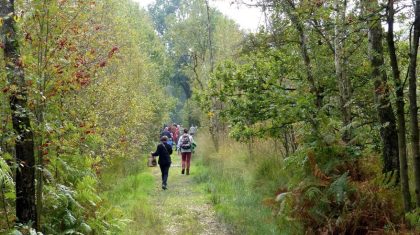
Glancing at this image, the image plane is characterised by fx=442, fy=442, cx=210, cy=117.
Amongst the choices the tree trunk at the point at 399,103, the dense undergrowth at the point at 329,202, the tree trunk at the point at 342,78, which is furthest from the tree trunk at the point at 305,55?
the tree trunk at the point at 399,103

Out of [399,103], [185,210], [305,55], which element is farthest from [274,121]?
[399,103]

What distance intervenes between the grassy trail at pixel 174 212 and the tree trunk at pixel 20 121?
310 centimetres

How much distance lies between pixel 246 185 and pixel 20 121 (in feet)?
27.1

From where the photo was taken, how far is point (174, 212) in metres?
10.0

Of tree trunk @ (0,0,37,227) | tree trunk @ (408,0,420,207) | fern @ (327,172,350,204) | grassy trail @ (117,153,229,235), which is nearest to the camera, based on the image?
tree trunk @ (0,0,37,227)

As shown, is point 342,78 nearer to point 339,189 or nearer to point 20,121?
point 339,189

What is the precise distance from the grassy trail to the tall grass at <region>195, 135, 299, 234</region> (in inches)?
11.8

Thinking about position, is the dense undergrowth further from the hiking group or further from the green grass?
the hiking group

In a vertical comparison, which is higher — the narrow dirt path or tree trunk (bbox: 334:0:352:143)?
tree trunk (bbox: 334:0:352:143)

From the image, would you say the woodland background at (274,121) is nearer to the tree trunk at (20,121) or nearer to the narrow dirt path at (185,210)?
the tree trunk at (20,121)

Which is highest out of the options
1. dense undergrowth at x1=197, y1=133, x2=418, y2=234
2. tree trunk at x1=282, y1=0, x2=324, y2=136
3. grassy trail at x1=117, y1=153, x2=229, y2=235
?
tree trunk at x1=282, y1=0, x2=324, y2=136

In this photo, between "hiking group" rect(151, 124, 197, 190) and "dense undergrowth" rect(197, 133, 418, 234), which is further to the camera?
"hiking group" rect(151, 124, 197, 190)

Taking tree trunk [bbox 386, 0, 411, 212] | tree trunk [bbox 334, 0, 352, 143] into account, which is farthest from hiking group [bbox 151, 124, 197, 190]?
tree trunk [bbox 386, 0, 411, 212]

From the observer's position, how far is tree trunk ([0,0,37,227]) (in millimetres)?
4711
